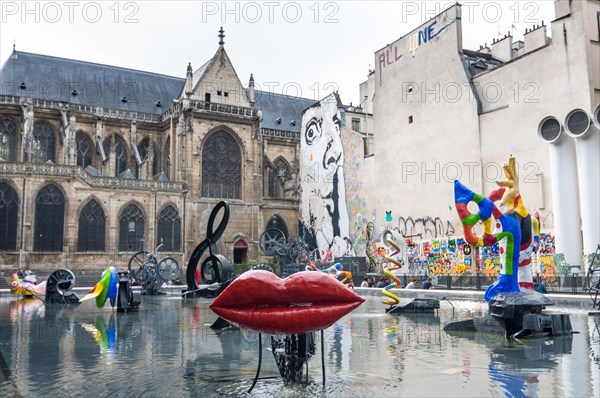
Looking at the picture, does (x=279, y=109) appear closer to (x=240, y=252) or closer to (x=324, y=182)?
(x=240, y=252)

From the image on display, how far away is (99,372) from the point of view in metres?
7.00

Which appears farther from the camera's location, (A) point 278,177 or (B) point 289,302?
(A) point 278,177

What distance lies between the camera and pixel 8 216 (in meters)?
38.4

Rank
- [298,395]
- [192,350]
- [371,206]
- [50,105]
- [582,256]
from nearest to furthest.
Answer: [298,395] → [192,350] → [582,256] → [371,206] → [50,105]

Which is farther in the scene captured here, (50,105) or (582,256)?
(50,105)

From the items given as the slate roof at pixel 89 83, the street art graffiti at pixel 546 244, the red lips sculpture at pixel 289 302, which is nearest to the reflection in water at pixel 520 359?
the red lips sculpture at pixel 289 302

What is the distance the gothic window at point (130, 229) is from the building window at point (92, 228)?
4.61 ft

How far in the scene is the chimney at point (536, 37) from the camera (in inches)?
1244

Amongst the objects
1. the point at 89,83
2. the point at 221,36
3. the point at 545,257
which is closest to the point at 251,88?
the point at 221,36

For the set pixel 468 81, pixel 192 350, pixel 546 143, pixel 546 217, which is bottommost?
pixel 192 350

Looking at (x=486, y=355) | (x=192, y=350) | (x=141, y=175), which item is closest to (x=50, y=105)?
(x=141, y=175)

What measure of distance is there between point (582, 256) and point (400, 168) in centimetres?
1373

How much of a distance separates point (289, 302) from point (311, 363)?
8.66 feet

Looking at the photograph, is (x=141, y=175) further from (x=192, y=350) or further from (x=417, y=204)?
(x=192, y=350)
